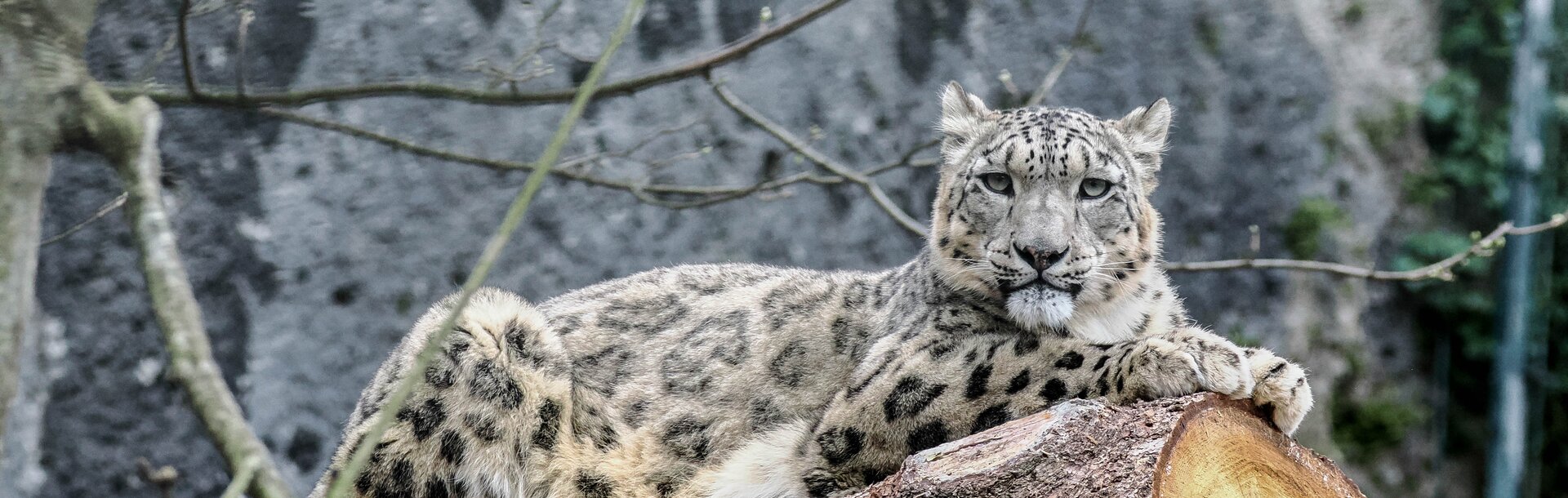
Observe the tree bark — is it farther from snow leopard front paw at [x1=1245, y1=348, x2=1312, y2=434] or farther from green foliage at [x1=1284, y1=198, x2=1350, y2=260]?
green foliage at [x1=1284, y1=198, x2=1350, y2=260]

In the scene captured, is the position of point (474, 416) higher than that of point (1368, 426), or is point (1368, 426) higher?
point (474, 416)

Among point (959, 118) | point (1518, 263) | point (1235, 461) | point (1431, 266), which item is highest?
point (959, 118)

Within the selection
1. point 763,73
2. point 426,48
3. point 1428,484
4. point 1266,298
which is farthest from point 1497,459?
point 426,48

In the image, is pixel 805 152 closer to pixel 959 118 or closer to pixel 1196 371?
pixel 959 118

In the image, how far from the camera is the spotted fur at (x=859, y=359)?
440 cm

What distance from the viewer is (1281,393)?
13.2ft

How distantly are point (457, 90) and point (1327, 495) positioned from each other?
3.14 metres

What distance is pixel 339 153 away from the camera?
8.53 meters

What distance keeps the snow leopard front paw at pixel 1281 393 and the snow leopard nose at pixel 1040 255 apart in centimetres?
81

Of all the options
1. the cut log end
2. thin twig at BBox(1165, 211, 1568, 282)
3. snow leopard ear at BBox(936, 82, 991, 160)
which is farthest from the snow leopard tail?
thin twig at BBox(1165, 211, 1568, 282)

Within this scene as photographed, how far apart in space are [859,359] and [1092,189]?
1.19 m

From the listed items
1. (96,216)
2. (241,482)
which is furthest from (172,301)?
(96,216)

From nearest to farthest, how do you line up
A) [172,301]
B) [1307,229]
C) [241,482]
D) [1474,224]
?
1. [241,482]
2. [172,301]
3. [1307,229]
4. [1474,224]

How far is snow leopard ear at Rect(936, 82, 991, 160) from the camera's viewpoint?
213 inches
